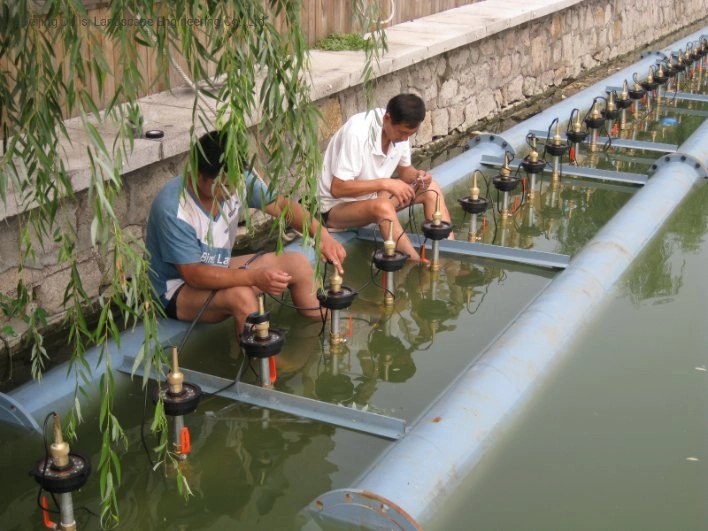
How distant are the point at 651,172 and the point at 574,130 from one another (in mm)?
732

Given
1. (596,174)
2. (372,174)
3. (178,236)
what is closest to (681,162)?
(596,174)

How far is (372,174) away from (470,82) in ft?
14.6

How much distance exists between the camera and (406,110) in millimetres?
5656

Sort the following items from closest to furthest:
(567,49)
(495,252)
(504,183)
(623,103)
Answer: (495,252)
(504,183)
(623,103)
(567,49)

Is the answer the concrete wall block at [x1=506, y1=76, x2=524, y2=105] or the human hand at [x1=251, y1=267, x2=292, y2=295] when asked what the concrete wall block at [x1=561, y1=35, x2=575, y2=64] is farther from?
the human hand at [x1=251, y1=267, x2=292, y2=295]

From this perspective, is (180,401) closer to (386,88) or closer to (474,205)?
(474,205)

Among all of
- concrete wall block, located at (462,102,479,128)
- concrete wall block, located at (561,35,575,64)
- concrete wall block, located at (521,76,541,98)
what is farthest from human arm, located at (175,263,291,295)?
concrete wall block, located at (561,35,575,64)

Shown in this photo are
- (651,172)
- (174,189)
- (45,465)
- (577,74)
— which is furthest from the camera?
(577,74)

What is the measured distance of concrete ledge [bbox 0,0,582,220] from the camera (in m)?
5.19

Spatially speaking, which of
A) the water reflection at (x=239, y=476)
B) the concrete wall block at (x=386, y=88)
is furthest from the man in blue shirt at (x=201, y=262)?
the concrete wall block at (x=386, y=88)

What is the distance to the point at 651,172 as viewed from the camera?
25.7 feet

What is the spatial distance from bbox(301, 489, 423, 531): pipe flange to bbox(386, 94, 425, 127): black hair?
9.12ft

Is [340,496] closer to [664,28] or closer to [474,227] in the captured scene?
[474,227]

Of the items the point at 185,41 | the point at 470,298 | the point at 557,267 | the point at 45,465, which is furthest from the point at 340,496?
the point at 557,267
